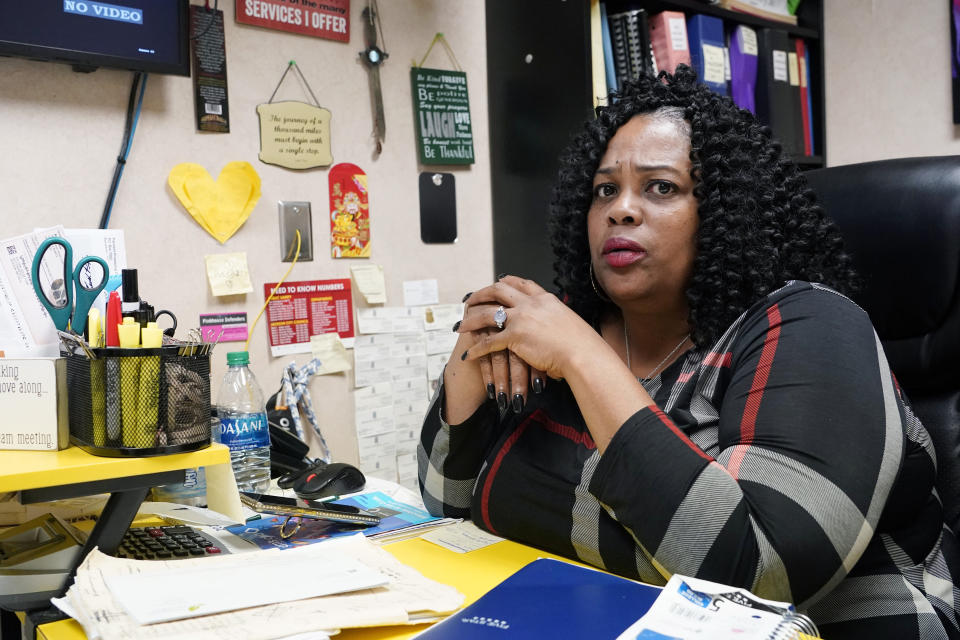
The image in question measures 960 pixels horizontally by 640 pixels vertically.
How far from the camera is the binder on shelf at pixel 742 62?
199 centimetres

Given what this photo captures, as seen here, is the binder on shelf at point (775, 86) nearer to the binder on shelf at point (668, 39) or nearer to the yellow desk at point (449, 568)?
the binder on shelf at point (668, 39)

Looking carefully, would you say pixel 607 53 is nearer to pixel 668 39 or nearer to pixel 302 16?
pixel 668 39

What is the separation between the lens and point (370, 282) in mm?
1650

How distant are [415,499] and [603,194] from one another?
21.9 inches

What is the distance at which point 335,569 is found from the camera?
29.7 inches

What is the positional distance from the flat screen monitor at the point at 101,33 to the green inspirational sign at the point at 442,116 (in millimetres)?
512

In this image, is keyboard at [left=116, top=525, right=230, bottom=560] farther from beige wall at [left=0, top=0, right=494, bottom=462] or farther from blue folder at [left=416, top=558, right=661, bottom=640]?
beige wall at [left=0, top=0, right=494, bottom=462]

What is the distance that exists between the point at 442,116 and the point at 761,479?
1.22m

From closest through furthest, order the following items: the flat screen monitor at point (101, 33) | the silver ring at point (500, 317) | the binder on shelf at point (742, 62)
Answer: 1. the silver ring at point (500, 317)
2. the flat screen monitor at point (101, 33)
3. the binder on shelf at point (742, 62)

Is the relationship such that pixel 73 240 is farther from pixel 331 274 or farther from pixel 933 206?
pixel 933 206

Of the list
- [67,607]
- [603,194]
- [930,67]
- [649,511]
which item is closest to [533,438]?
[649,511]

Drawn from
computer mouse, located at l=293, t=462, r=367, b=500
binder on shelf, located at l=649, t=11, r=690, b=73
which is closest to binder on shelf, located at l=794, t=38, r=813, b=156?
binder on shelf, located at l=649, t=11, r=690, b=73

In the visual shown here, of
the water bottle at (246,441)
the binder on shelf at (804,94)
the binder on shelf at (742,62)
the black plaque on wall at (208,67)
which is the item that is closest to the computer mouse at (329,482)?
the water bottle at (246,441)

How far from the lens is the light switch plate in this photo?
5.05 feet
